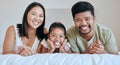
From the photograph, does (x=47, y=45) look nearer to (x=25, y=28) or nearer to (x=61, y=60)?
(x=25, y=28)

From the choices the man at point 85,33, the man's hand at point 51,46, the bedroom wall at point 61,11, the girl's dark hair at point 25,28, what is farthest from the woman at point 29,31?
the bedroom wall at point 61,11

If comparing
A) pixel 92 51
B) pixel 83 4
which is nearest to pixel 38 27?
pixel 83 4

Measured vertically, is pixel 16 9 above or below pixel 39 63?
above

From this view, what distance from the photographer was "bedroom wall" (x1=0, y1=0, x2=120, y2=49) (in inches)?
95.0

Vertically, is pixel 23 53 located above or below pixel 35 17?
below

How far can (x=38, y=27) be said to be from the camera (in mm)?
1380

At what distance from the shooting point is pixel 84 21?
1.19m

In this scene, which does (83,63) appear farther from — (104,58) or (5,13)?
(5,13)

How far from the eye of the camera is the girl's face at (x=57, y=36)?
124 cm

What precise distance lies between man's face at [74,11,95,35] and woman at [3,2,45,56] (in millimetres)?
254

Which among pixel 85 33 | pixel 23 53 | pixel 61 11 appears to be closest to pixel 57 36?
pixel 85 33

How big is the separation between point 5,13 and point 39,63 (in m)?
1.77

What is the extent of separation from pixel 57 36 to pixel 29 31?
0.83 feet

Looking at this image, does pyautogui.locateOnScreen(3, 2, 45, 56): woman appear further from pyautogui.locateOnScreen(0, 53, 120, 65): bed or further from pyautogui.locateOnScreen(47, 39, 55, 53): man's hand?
pyautogui.locateOnScreen(0, 53, 120, 65): bed
